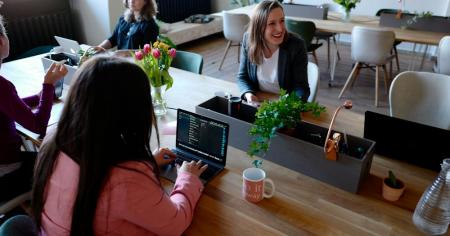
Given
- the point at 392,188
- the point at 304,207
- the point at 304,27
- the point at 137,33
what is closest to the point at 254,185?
the point at 304,207

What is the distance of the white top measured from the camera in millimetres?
2100

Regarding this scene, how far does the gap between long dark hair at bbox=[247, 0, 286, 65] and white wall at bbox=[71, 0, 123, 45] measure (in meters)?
2.79

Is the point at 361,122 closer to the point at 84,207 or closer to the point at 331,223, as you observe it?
the point at 331,223

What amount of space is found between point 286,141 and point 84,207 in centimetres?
74

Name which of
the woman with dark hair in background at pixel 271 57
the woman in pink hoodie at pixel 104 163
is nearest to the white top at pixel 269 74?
the woman with dark hair in background at pixel 271 57

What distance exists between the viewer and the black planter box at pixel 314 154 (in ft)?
3.93

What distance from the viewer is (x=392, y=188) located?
1.17 metres

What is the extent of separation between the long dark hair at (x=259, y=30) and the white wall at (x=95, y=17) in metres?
2.79

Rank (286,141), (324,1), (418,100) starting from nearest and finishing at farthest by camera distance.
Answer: (286,141) → (418,100) → (324,1)

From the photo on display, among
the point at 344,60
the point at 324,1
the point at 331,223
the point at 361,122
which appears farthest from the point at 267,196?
the point at 324,1

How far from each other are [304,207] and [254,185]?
0.19 metres

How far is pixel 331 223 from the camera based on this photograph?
1097mm

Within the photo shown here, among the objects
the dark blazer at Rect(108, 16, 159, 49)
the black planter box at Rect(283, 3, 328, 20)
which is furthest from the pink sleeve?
the black planter box at Rect(283, 3, 328, 20)

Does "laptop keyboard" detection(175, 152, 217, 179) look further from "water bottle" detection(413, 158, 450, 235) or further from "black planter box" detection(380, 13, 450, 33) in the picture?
"black planter box" detection(380, 13, 450, 33)
